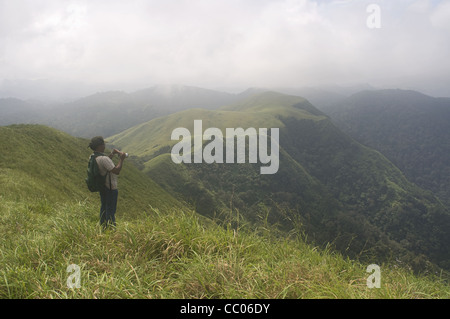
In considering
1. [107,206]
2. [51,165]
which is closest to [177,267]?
[107,206]

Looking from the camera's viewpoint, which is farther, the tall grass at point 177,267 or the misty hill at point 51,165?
the misty hill at point 51,165

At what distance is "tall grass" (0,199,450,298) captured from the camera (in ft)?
10.6

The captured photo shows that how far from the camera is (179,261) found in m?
4.27

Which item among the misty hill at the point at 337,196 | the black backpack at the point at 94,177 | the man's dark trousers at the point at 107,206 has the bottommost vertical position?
the misty hill at the point at 337,196

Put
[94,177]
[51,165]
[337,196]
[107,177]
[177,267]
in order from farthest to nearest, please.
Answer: [337,196] → [51,165] → [107,177] → [94,177] → [177,267]

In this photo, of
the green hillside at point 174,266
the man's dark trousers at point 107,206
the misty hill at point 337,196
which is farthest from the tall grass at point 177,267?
the misty hill at point 337,196

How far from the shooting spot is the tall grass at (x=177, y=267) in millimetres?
3246

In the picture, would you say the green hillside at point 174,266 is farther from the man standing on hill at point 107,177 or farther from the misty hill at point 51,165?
the misty hill at point 51,165

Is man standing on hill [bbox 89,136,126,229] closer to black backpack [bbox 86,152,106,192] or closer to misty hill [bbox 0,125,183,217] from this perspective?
black backpack [bbox 86,152,106,192]

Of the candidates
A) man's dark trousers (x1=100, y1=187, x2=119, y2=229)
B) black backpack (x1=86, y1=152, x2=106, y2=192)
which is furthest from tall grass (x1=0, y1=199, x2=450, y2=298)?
black backpack (x1=86, y1=152, x2=106, y2=192)

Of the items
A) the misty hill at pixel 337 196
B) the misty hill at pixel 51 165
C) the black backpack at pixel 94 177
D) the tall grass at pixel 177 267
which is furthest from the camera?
the misty hill at pixel 337 196

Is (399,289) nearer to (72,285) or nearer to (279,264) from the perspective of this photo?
(279,264)

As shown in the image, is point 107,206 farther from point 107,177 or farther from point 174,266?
point 174,266

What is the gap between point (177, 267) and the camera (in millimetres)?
4176
